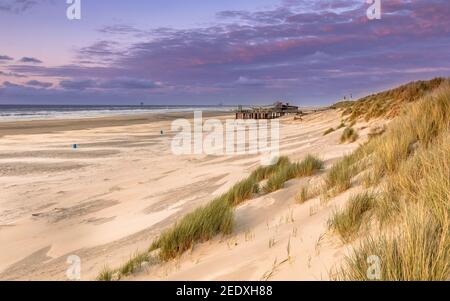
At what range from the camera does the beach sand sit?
3599mm

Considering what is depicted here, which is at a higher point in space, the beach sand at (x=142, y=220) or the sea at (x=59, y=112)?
the sea at (x=59, y=112)

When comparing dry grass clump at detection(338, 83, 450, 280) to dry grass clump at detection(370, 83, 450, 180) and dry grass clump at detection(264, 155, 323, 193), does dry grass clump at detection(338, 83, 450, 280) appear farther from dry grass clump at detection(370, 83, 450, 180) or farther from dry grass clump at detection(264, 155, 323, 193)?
dry grass clump at detection(264, 155, 323, 193)

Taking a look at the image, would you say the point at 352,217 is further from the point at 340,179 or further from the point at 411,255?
the point at 340,179

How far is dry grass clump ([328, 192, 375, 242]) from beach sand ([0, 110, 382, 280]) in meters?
0.15

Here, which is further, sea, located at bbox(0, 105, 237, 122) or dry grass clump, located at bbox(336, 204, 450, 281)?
sea, located at bbox(0, 105, 237, 122)

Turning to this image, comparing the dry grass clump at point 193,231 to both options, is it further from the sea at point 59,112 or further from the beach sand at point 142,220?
the sea at point 59,112

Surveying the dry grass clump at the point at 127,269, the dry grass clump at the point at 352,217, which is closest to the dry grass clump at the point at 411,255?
the dry grass clump at the point at 352,217

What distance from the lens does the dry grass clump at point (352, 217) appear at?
11.2 feet

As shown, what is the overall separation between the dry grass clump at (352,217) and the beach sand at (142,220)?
146mm

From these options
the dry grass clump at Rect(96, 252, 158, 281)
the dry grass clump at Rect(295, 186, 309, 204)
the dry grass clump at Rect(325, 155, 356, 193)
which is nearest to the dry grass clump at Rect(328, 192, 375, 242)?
the dry grass clump at Rect(325, 155, 356, 193)
